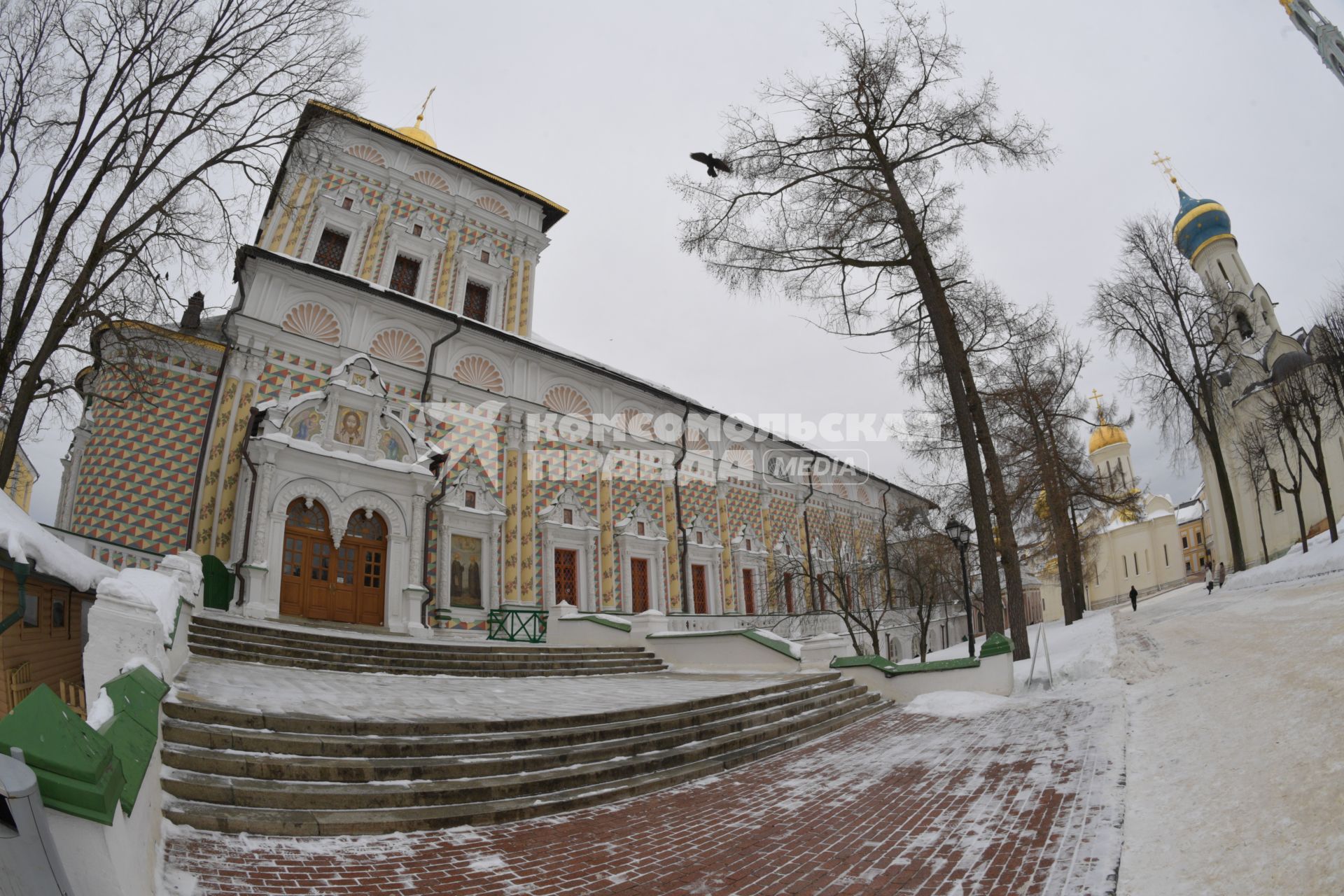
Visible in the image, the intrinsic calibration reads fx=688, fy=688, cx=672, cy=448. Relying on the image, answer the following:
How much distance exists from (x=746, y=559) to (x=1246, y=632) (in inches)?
699

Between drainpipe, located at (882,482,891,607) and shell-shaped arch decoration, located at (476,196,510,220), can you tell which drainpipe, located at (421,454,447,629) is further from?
drainpipe, located at (882,482,891,607)

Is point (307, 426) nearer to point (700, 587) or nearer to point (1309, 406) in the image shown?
point (700, 587)

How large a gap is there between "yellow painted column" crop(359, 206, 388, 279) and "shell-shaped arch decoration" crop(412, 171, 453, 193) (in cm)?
171

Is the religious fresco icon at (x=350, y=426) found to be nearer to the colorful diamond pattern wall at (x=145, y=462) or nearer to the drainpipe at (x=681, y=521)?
the colorful diamond pattern wall at (x=145, y=462)

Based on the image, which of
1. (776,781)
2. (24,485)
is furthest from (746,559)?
(24,485)

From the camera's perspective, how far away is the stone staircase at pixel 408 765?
14.0 feet

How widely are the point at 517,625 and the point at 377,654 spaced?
6649 millimetres

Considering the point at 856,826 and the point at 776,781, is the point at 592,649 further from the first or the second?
the point at 856,826

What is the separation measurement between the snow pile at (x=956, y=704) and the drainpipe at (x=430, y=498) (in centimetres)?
1061

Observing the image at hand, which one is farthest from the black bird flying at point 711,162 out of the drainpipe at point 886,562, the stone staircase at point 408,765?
the drainpipe at point 886,562

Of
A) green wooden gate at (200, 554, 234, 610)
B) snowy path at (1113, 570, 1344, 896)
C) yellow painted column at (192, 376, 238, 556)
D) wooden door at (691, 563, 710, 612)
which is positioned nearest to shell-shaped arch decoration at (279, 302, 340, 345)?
yellow painted column at (192, 376, 238, 556)

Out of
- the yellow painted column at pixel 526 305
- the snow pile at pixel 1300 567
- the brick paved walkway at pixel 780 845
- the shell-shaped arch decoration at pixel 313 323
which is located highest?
the yellow painted column at pixel 526 305

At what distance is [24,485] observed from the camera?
108 ft

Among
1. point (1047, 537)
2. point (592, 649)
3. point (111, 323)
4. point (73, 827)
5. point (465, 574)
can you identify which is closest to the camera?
point (73, 827)
